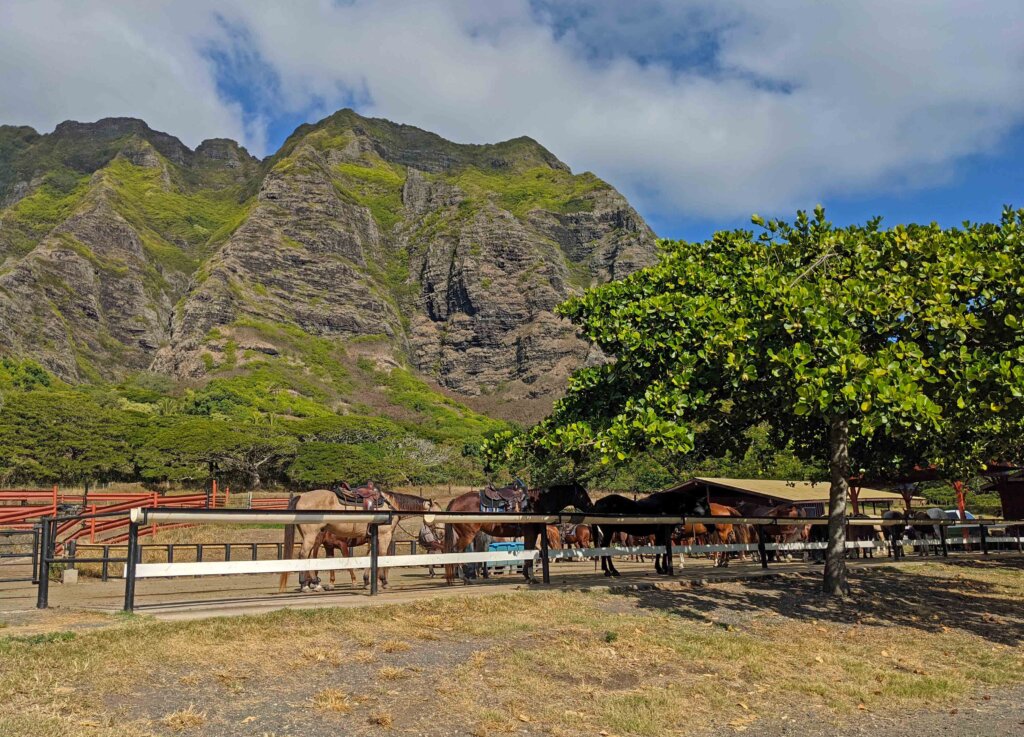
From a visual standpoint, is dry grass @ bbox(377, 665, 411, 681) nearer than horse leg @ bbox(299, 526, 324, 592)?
Yes

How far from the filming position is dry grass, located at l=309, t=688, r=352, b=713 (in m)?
6.79

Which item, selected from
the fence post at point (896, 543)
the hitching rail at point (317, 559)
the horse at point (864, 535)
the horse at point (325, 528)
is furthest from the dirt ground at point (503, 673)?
the horse at point (864, 535)

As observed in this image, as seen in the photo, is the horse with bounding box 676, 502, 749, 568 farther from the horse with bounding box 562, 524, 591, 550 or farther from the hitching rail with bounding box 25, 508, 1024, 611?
the hitching rail with bounding box 25, 508, 1024, 611

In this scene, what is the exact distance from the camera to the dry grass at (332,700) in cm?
679

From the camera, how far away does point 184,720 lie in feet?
20.4

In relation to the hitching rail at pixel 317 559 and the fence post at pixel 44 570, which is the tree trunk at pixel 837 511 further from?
the fence post at pixel 44 570

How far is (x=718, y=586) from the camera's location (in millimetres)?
16297

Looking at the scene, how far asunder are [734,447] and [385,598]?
882 centimetres

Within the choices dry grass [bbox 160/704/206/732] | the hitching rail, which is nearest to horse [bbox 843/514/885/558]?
the hitching rail

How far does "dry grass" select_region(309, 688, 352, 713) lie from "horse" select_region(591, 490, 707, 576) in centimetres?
1184

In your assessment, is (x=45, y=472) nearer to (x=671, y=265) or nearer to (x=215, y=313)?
(x=671, y=265)

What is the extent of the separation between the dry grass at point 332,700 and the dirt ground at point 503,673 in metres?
0.02

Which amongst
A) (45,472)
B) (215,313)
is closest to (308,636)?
(45,472)

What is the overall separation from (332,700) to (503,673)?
2099 mm
